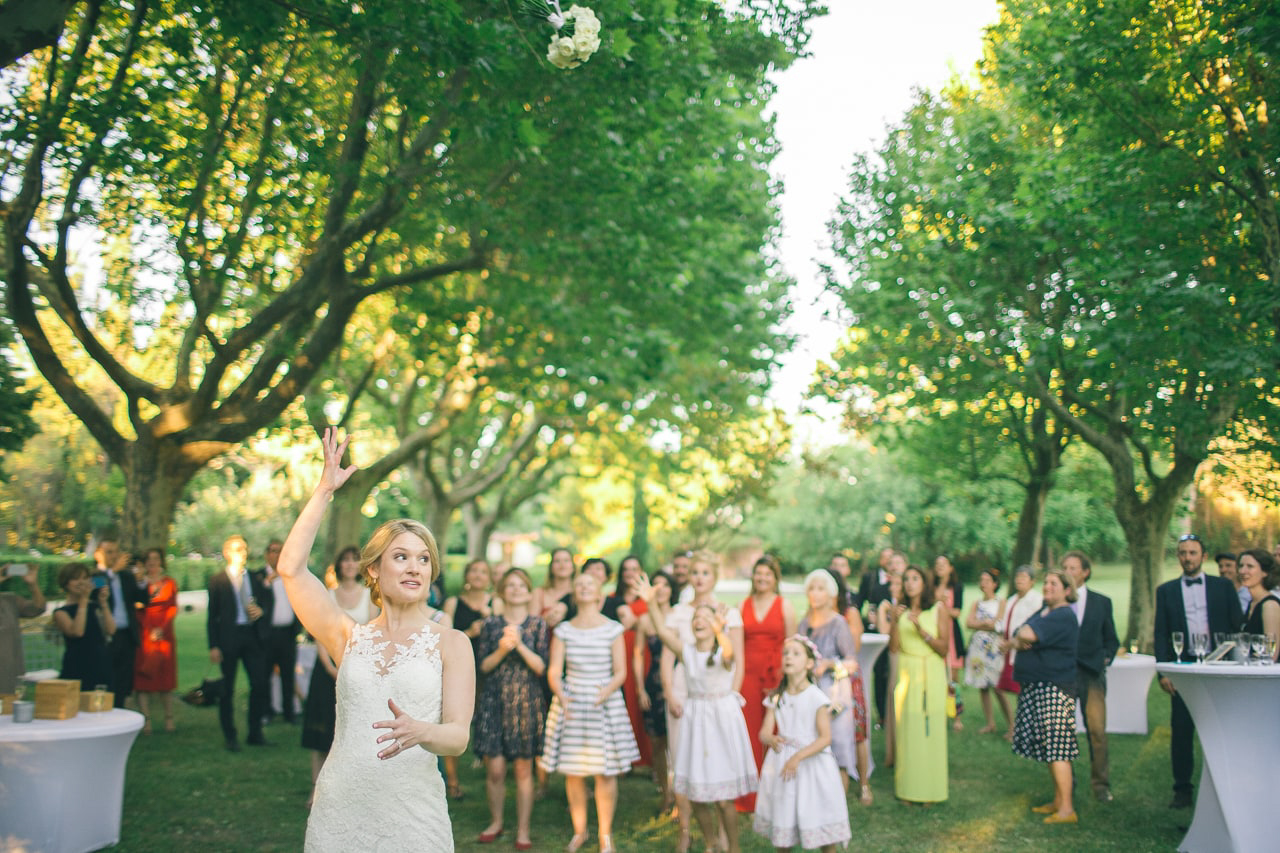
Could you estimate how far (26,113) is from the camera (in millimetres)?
10359

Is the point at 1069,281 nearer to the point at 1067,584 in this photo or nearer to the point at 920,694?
the point at 1067,584

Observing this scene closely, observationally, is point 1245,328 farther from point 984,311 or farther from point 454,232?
point 454,232

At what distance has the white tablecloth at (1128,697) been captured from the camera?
13.2 metres

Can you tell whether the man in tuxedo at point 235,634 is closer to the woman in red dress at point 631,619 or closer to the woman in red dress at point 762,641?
the woman in red dress at point 631,619

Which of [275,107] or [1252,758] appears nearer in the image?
[1252,758]

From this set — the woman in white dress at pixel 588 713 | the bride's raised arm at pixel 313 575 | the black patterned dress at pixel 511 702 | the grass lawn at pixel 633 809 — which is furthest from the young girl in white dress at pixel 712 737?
the bride's raised arm at pixel 313 575

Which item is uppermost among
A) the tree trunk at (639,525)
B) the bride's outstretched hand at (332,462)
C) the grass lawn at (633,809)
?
the tree trunk at (639,525)

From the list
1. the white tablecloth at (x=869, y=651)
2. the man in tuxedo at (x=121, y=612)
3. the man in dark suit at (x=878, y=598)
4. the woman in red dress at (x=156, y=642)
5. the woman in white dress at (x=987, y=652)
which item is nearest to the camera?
the man in tuxedo at (x=121, y=612)

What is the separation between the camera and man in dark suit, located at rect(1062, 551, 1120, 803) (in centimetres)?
964

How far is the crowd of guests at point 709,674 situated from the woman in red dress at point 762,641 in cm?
2

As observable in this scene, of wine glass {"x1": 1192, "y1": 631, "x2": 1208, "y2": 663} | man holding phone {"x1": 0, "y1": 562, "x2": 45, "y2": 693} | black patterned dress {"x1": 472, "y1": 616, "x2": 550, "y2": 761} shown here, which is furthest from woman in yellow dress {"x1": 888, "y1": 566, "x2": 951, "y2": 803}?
man holding phone {"x1": 0, "y1": 562, "x2": 45, "y2": 693}

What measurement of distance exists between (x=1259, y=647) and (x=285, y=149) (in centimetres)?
1361

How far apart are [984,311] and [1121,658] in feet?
20.9

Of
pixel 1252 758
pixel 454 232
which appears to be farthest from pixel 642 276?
pixel 1252 758
